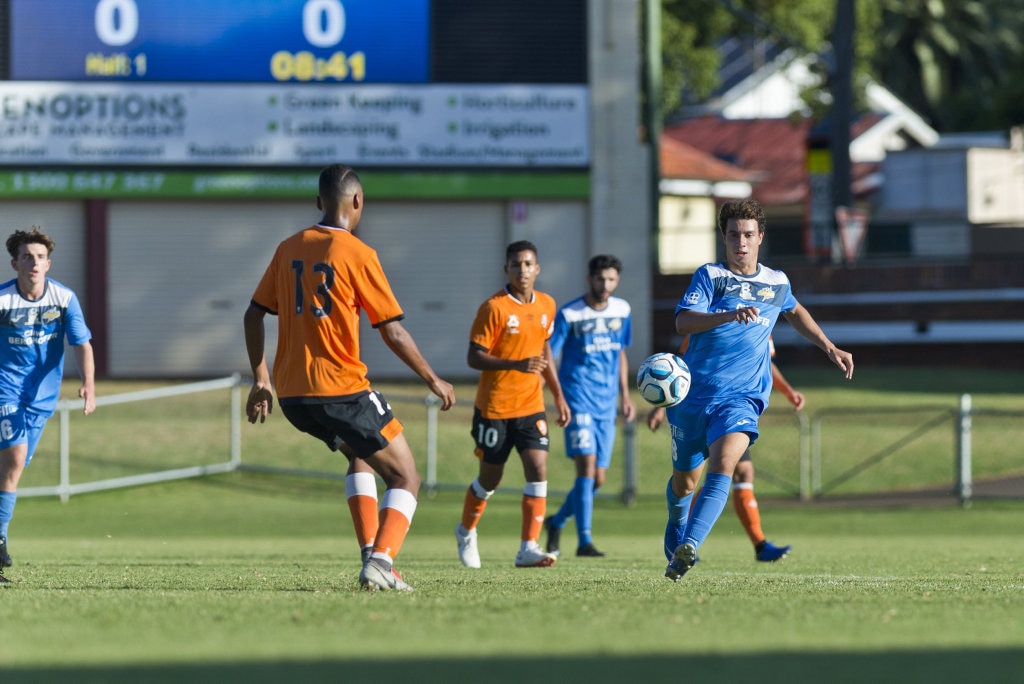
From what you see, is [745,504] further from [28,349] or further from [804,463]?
[804,463]

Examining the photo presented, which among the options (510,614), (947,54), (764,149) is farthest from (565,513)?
(947,54)

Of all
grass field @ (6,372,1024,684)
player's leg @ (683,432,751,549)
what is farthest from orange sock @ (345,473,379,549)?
player's leg @ (683,432,751,549)

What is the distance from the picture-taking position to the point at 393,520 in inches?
330

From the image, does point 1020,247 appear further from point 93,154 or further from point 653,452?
point 93,154

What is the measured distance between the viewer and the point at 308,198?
95.5 feet

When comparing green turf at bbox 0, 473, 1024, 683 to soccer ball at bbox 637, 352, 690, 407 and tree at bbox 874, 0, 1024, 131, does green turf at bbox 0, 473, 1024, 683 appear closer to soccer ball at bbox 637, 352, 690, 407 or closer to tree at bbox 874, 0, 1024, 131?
soccer ball at bbox 637, 352, 690, 407

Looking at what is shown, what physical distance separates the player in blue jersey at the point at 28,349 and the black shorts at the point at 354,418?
2647 mm

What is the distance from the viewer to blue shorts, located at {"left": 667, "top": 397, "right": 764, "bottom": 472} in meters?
9.43

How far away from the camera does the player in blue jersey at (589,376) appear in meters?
13.1

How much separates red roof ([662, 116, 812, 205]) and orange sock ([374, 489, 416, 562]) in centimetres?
5427

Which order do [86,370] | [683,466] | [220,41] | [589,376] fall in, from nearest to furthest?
1. [683,466]
2. [86,370]
3. [589,376]
4. [220,41]

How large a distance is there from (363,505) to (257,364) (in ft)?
3.22

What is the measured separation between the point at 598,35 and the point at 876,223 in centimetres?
877

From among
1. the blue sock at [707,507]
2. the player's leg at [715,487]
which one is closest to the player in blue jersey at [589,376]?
the player's leg at [715,487]
